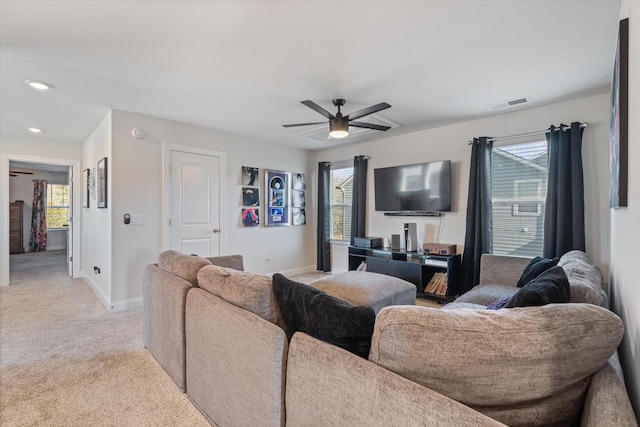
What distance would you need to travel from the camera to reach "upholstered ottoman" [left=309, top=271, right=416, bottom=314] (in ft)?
7.66

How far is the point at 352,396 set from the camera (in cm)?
94

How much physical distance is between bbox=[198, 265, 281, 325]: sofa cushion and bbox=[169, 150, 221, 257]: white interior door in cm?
261

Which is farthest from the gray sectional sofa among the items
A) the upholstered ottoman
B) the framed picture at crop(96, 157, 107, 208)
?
the framed picture at crop(96, 157, 107, 208)

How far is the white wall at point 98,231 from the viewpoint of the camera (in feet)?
11.7

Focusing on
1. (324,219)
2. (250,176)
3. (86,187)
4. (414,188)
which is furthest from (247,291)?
(86,187)

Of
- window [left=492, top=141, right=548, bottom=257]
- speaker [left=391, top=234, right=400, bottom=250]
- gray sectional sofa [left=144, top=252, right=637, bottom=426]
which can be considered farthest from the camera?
speaker [left=391, top=234, right=400, bottom=250]

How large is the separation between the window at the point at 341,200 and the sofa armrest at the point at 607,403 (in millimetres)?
4487

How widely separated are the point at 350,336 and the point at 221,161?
3.96 m

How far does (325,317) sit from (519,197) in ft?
10.9

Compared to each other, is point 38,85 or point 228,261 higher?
point 38,85

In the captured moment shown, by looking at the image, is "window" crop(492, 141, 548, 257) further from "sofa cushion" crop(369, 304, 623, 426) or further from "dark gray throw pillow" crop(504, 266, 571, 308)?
"sofa cushion" crop(369, 304, 623, 426)

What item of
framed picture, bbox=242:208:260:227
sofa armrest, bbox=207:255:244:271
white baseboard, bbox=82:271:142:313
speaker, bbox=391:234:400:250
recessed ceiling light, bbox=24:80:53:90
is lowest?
white baseboard, bbox=82:271:142:313

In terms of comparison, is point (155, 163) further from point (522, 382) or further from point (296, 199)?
point (522, 382)

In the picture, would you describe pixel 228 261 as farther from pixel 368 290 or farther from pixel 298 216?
pixel 298 216
